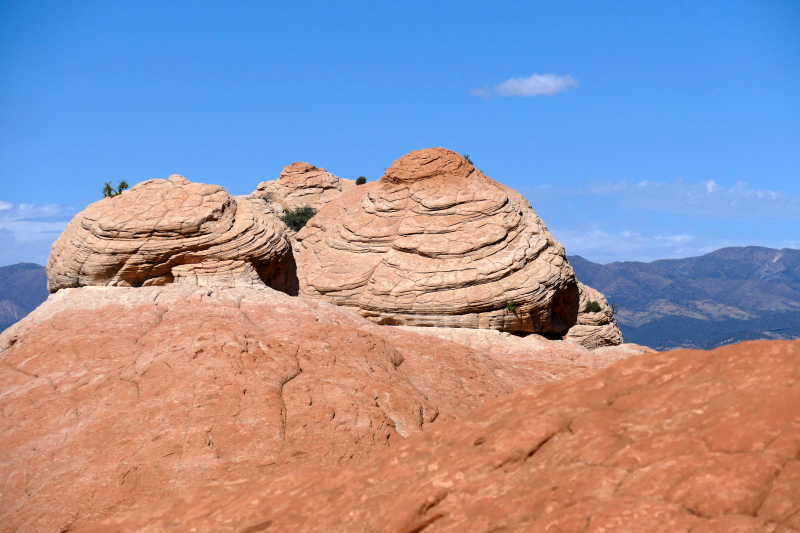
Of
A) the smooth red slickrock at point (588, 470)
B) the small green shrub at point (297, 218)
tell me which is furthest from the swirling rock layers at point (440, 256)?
the small green shrub at point (297, 218)

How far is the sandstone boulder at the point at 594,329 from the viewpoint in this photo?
36500mm

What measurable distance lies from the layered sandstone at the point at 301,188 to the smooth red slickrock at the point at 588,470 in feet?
177

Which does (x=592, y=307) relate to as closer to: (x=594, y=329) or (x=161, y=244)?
(x=594, y=329)

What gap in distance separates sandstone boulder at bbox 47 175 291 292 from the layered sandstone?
38522mm

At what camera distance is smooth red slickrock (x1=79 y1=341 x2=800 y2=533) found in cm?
486

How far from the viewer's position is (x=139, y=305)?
55.5ft

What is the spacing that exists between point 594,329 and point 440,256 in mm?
15221

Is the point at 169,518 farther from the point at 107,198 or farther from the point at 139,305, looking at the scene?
the point at 107,198

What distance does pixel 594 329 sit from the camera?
Result: 37.9 meters

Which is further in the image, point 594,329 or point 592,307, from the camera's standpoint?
point 592,307

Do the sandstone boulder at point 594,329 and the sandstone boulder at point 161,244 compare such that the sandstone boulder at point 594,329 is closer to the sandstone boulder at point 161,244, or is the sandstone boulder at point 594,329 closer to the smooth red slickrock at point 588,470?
the sandstone boulder at point 161,244

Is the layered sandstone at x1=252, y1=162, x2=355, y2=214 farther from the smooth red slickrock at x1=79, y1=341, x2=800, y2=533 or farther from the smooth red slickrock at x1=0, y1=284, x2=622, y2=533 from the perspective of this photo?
the smooth red slickrock at x1=79, y1=341, x2=800, y2=533

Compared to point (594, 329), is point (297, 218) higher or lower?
higher

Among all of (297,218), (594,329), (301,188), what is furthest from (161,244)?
(301,188)
